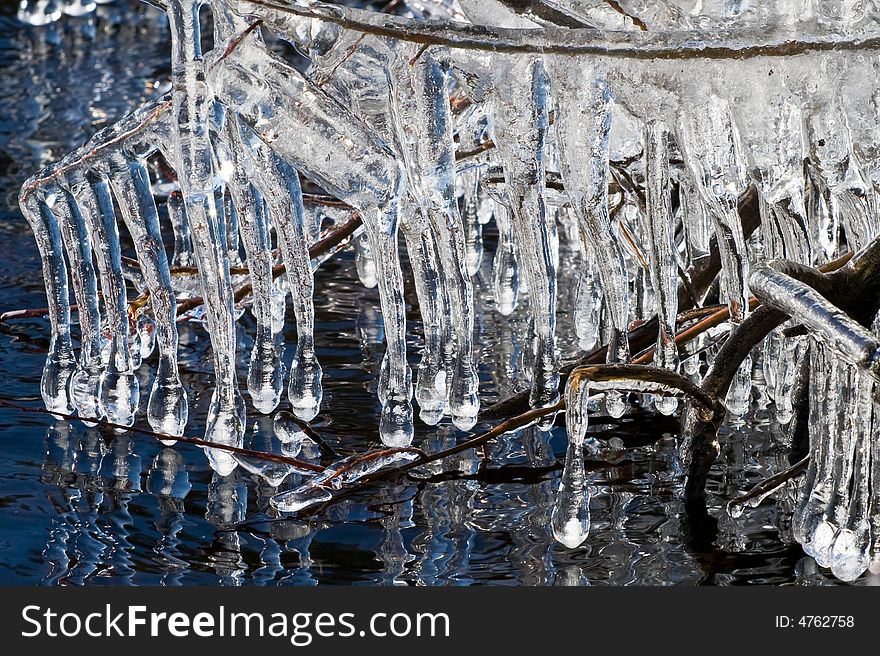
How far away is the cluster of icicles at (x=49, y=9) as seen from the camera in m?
8.10

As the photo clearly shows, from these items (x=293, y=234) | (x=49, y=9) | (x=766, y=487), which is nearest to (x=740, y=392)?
(x=766, y=487)

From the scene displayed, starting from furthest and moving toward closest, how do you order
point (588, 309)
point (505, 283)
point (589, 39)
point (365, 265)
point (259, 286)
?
1. point (365, 265)
2. point (505, 283)
3. point (588, 309)
4. point (259, 286)
5. point (589, 39)

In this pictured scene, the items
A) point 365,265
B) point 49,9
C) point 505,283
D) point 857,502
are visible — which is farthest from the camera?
point 49,9

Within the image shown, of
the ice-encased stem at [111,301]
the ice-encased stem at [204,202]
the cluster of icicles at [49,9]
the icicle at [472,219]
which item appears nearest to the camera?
the ice-encased stem at [204,202]

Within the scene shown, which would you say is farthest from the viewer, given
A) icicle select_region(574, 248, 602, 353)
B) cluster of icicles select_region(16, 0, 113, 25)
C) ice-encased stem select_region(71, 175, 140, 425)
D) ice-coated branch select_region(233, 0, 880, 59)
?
cluster of icicles select_region(16, 0, 113, 25)

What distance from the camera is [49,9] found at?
8.16 metres

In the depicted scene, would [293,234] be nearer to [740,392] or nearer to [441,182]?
[441,182]

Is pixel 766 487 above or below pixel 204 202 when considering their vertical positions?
below

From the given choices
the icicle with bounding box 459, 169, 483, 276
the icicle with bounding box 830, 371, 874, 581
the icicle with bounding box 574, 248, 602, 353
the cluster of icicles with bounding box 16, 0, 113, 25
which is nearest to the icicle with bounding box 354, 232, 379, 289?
the icicle with bounding box 459, 169, 483, 276

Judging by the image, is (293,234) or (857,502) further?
(293,234)

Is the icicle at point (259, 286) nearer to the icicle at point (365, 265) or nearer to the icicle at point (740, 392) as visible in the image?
the icicle at point (740, 392)

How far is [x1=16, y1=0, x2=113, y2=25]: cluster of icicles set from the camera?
8.10m

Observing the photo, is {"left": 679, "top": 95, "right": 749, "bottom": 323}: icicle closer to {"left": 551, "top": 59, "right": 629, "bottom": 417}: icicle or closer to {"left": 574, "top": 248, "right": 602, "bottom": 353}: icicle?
{"left": 551, "top": 59, "right": 629, "bottom": 417}: icicle

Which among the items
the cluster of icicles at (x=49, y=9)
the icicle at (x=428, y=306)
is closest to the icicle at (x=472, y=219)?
the icicle at (x=428, y=306)
